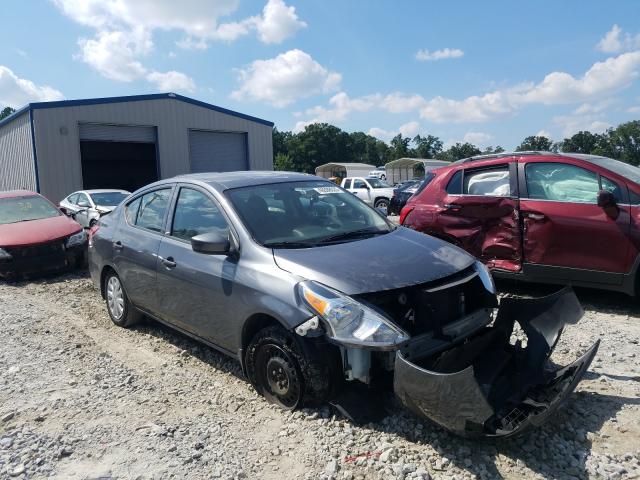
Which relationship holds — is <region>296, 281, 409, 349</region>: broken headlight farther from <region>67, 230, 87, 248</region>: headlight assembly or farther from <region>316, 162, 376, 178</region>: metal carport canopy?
<region>316, 162, 376, 178</region>: metal carport canopy

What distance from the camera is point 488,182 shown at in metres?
6.21

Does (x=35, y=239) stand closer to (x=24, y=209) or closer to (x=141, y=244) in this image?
(x=24, y=209)

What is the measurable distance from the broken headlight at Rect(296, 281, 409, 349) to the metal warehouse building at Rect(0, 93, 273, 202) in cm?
1720

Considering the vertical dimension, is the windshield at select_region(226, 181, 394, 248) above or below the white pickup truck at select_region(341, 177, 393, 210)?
above

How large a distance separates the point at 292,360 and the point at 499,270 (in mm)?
3595

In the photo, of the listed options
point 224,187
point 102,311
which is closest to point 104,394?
point 224,187

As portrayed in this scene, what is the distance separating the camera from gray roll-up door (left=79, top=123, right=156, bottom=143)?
18.3 meters

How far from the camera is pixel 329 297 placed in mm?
3059

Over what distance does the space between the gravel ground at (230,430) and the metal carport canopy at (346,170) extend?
60674 mm

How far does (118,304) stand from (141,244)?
41.5 inches


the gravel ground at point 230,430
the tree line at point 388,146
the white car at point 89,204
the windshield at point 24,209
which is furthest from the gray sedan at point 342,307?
the tree line at point 388,146

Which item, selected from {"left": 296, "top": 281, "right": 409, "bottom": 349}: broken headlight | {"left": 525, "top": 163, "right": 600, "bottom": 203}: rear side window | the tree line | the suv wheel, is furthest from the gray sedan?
the tree line

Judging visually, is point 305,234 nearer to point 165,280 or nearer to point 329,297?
point 329,297

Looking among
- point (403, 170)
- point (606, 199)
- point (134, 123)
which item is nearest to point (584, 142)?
point (403, 170)
